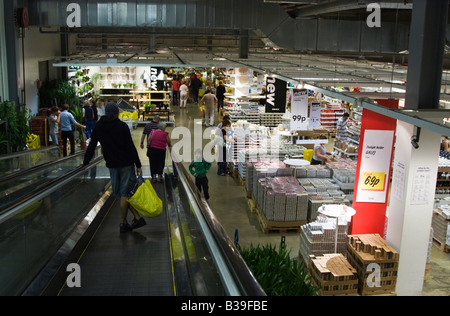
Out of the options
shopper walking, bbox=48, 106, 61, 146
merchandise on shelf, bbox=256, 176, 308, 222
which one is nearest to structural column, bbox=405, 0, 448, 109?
merchandise on shelf, bbox=256, 176, 308, 222

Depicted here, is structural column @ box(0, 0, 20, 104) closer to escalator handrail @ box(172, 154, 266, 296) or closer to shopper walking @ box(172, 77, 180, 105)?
escalator handrail @ box(172, 154, 266, 296)

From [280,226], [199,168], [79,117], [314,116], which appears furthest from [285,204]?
[79,117]

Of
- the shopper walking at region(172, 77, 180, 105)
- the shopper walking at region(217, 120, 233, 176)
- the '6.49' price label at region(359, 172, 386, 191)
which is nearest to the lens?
the '6.49' price label at region(359, 172, 386, 191)

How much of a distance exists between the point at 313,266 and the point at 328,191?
9.28ft

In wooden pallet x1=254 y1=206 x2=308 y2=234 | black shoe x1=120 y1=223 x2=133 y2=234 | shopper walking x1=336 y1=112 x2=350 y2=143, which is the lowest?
wooden pallet x1=254 y1=206 x2=308 y2=234

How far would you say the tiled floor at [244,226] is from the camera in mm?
7749

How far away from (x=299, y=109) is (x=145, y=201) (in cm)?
725

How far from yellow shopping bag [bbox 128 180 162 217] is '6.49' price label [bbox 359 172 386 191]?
3286 mm

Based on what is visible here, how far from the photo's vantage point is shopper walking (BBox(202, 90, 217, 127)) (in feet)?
63.8

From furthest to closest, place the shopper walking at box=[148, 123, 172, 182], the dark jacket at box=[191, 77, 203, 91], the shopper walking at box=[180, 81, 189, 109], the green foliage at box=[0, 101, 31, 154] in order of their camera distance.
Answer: the dark jacket at box=[191, 77, 203, 91], the shopper walking at box=[180, 81, 189, 109], the green foliage at box=[0, 101, 31, 154], the shopper walking at box=[148, 123, 172, 182]

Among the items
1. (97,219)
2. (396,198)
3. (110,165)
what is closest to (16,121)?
(97,219)

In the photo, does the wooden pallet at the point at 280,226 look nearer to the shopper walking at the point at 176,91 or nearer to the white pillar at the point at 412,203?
the white pillar at the point at 412,203

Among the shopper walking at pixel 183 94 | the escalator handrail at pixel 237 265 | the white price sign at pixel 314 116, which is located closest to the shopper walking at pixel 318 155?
the white price sign at pixel 314 116

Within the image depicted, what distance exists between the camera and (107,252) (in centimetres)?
519
